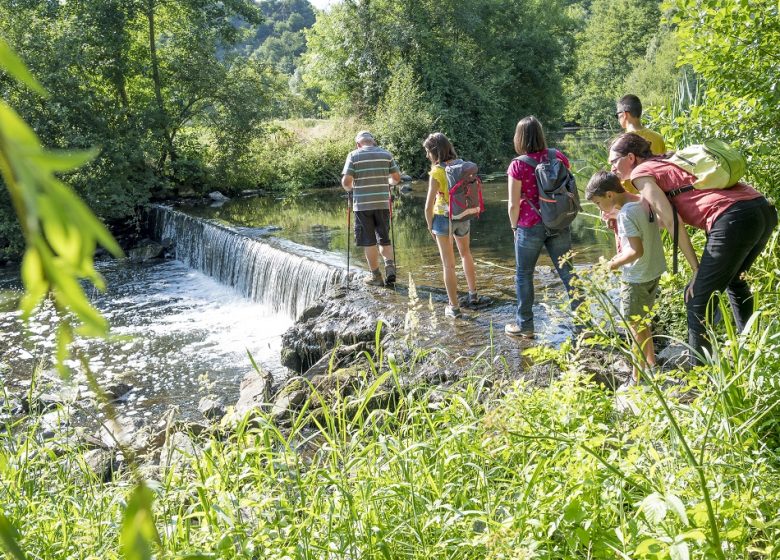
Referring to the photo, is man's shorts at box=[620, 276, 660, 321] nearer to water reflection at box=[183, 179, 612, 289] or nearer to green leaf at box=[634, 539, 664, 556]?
water reflection at box=[183, 179, 612, 289]

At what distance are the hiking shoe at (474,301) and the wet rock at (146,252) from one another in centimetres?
1066

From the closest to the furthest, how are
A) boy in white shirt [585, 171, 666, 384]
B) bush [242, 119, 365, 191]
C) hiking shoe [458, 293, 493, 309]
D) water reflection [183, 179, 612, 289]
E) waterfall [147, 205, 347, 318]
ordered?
boy in white shirt [585, 171, 666, 384], hiking shoe [458, 293, 493, 309], waterfall [147, 205, 347, 318], water reflection [183, 179, 612, 289], bush [242, 119, 365, 191]

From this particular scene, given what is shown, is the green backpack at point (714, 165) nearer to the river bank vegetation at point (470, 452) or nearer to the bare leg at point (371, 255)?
the river bank vegetation at point (470, 452)

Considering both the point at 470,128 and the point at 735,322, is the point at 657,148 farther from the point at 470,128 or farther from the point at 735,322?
the point at 470,128

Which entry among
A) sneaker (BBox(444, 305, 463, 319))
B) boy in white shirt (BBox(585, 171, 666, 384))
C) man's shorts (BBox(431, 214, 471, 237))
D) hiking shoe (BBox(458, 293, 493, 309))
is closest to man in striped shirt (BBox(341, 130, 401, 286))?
man's shorts (BBox(431, 214, 471, 237))

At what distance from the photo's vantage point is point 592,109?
49031 millimetres

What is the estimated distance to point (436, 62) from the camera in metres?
27.6

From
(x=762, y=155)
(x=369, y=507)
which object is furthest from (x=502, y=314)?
(x=369, y=507)

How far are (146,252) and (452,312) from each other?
11199mm

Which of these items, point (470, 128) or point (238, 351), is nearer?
point (238, 351)

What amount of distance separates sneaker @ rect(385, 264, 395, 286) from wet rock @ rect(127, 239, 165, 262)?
925 centimetres

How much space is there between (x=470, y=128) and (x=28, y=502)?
25993mm

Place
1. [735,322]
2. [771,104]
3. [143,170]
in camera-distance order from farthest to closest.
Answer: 1. [143,170]
2. [771,104]
3. [735,322]

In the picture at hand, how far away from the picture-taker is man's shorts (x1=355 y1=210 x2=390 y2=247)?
26.2 feet
